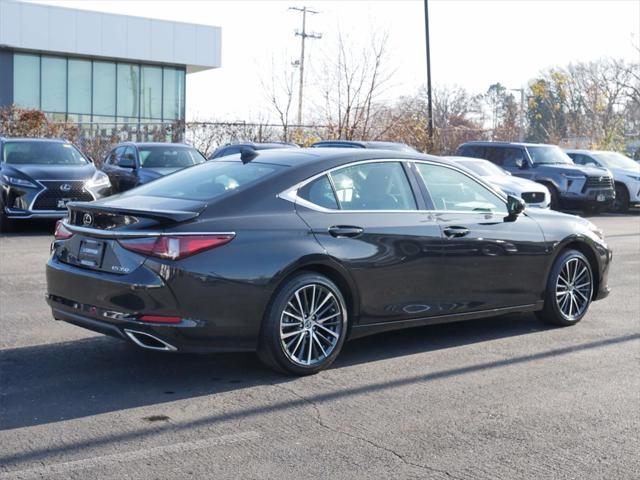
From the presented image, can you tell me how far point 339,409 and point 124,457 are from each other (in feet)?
4.84

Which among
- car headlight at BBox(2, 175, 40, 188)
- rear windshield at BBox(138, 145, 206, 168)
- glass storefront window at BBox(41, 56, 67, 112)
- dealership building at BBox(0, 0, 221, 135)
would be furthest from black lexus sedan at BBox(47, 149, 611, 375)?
glass storefront window at BBox(41, 56, 67, 112)

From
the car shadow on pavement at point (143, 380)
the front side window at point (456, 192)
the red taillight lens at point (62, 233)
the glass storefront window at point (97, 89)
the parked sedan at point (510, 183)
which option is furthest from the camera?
the glass storefront window at point (97, 89)

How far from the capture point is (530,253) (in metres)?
8.04

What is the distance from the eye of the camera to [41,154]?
17.4 metres

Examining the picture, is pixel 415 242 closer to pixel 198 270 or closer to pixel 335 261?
pixel 335 261

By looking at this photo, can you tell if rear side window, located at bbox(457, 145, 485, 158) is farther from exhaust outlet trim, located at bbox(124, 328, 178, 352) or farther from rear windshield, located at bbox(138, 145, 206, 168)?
exhaust outlet trim, located at bbox(124, 328, 178, 352)

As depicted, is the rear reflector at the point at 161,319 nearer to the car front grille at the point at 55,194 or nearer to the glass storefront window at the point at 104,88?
the car front grille at the point at 55,194

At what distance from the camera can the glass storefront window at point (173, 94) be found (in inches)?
1912

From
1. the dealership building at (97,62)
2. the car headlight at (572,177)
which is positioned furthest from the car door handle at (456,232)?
the dealership building at (97,62)

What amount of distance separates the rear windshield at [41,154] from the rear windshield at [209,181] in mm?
10431

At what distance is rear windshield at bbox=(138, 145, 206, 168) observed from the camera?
66.5ft

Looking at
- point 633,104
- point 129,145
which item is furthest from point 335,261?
point 633,104

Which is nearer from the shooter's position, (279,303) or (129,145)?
(279,303)

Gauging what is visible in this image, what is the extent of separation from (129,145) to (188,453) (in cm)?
1663
